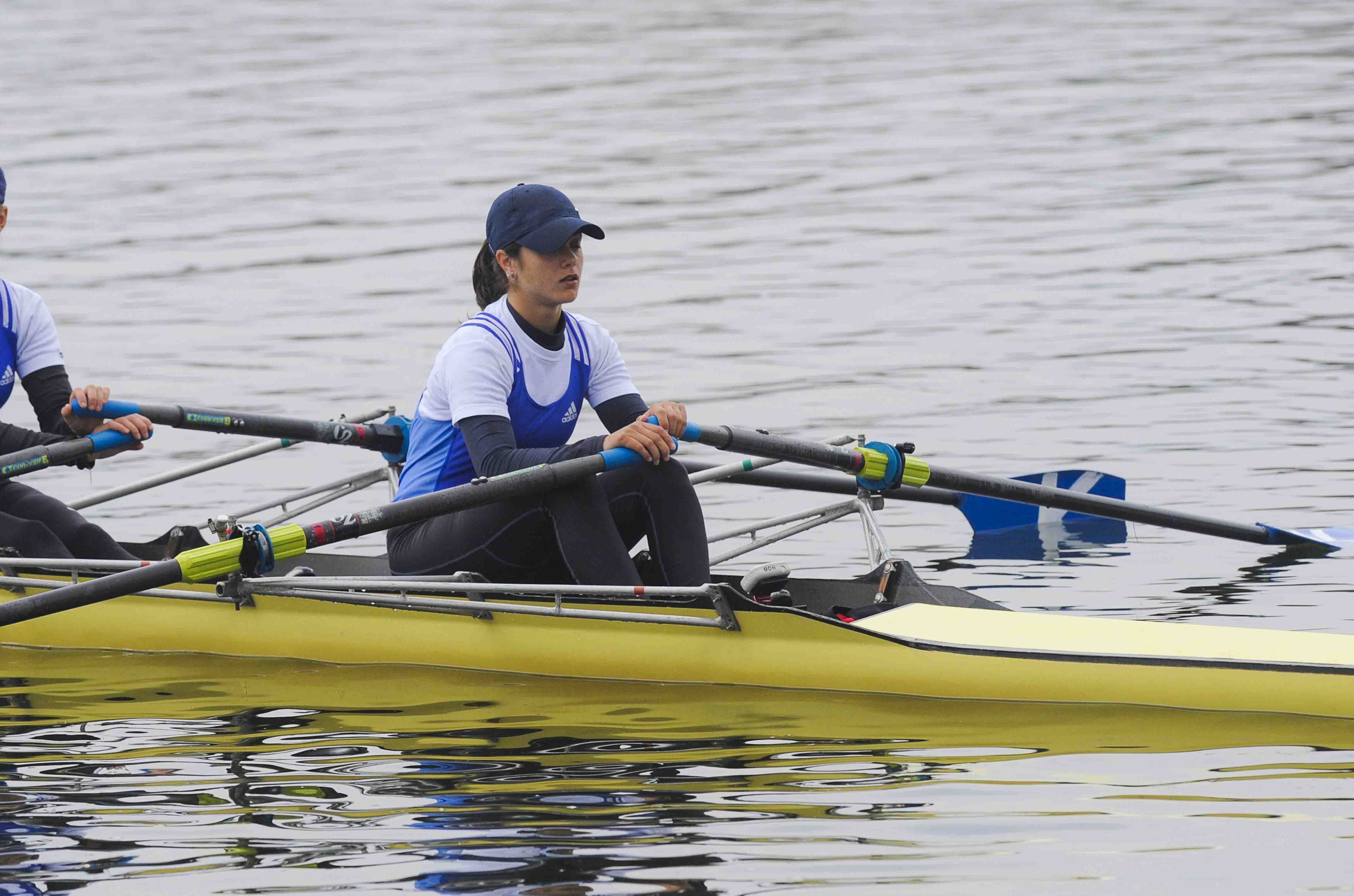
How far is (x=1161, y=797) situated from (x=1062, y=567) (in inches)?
150

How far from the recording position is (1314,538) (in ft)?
32.0

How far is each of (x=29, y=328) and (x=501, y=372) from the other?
8.19 feet

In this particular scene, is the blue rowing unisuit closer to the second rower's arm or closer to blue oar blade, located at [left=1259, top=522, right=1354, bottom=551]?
the second rower's arm

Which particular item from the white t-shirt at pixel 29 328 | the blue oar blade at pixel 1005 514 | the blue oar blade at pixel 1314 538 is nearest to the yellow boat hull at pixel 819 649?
the white t-shirt at pixel 29 328

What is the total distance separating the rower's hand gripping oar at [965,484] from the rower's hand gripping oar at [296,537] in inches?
23.7

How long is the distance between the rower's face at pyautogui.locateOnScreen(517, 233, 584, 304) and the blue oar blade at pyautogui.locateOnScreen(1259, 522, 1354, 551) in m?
3.83

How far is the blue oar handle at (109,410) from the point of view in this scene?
28.7ft

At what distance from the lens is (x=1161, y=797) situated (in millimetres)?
6164

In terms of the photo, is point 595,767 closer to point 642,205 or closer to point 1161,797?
point 1161,797

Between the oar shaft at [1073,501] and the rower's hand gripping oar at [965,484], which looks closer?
the rower's hand gripping oar at [965,484]

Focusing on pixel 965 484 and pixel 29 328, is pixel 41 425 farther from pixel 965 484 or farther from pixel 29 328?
pixel 965 484

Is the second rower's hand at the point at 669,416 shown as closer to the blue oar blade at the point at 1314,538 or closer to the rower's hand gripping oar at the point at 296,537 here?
the rower's hand gripping oar at the point at 296,537

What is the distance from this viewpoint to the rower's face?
24.8 feet

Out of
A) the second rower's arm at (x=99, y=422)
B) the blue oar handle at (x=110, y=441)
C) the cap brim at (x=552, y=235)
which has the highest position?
the cap brim at (x=552, y=235)
